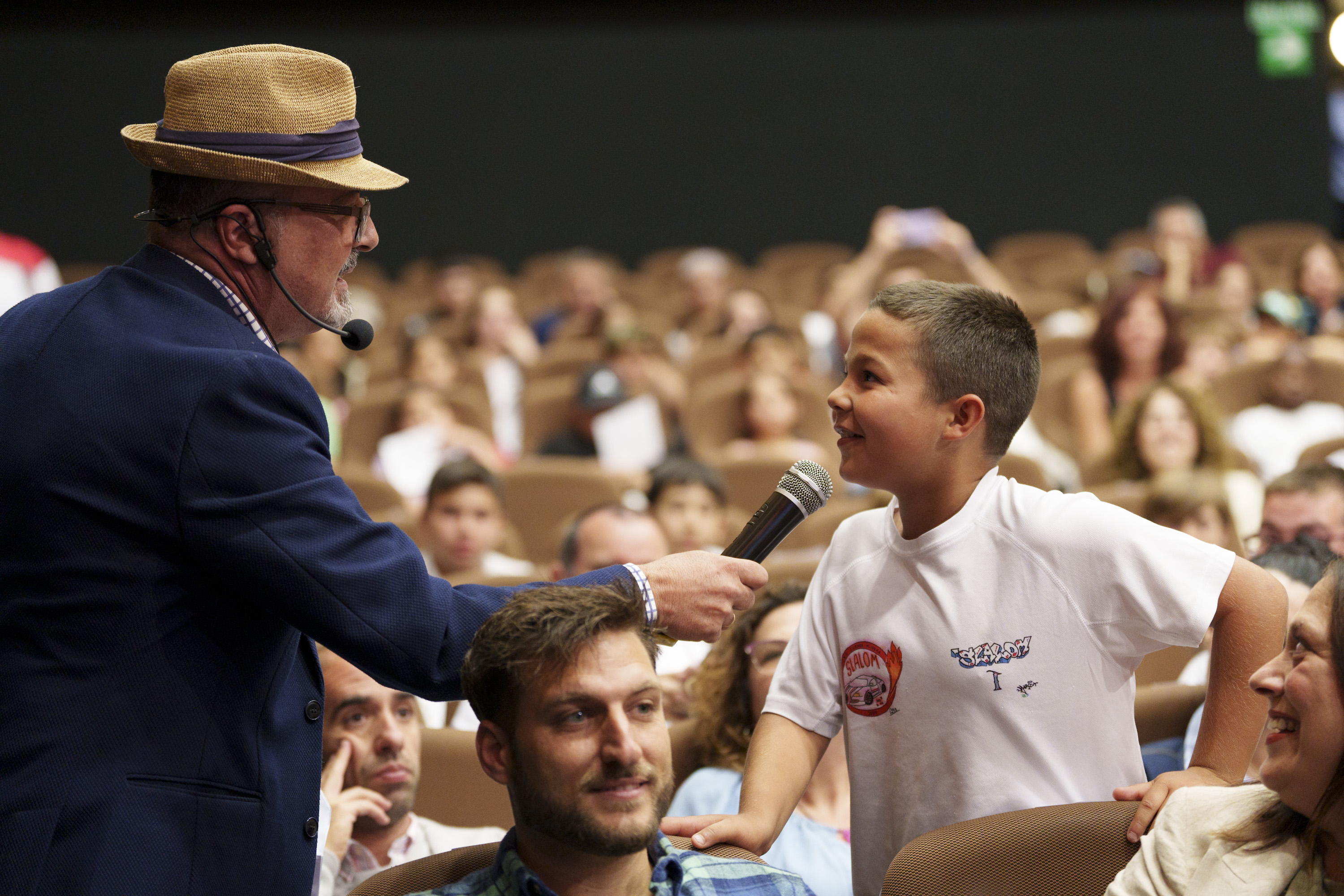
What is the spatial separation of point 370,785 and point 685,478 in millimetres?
1729

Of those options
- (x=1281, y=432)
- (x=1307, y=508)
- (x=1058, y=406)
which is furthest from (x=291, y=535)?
(x=1058, y=406)

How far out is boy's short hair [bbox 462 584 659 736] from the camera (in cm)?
146

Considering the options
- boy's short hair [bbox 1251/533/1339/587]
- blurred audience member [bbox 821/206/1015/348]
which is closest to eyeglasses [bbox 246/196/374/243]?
boy's short hair [bbox 1251/533/1339/587]

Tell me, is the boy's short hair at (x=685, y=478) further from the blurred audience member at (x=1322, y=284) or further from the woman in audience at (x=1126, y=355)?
the blurred audience member at (x=1322, y=284)

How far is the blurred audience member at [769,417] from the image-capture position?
526 centimetres

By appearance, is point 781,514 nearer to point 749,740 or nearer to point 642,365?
point 749,740

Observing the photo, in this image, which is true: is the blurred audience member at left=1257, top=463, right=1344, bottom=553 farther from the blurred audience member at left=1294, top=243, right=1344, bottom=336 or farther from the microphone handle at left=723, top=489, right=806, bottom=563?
the blurred audience member at left=1294, top=243, right=1344, bottom=336

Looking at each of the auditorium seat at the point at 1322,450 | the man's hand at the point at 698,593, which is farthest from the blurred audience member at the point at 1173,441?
the man's hand at the point at 698,593

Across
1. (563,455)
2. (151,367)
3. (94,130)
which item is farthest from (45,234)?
(151,367)

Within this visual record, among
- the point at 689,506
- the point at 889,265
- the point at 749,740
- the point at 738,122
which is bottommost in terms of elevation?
the point at 689,506

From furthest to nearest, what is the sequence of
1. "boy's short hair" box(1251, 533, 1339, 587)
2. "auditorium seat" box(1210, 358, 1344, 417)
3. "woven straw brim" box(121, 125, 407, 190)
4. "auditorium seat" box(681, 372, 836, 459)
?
"auditorium seat" box(681, 372, 836, 459) → "auditorium seat" box(1210, 358, 1344, 417) → "boy's short hair" box(1251, 533, 1339, 587) → "woven straw brim" box(121, 125, 407, 190)

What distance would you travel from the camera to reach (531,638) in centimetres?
146

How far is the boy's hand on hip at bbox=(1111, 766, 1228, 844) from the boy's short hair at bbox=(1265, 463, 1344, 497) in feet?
5.24

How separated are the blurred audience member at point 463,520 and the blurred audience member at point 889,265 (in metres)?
2.81
